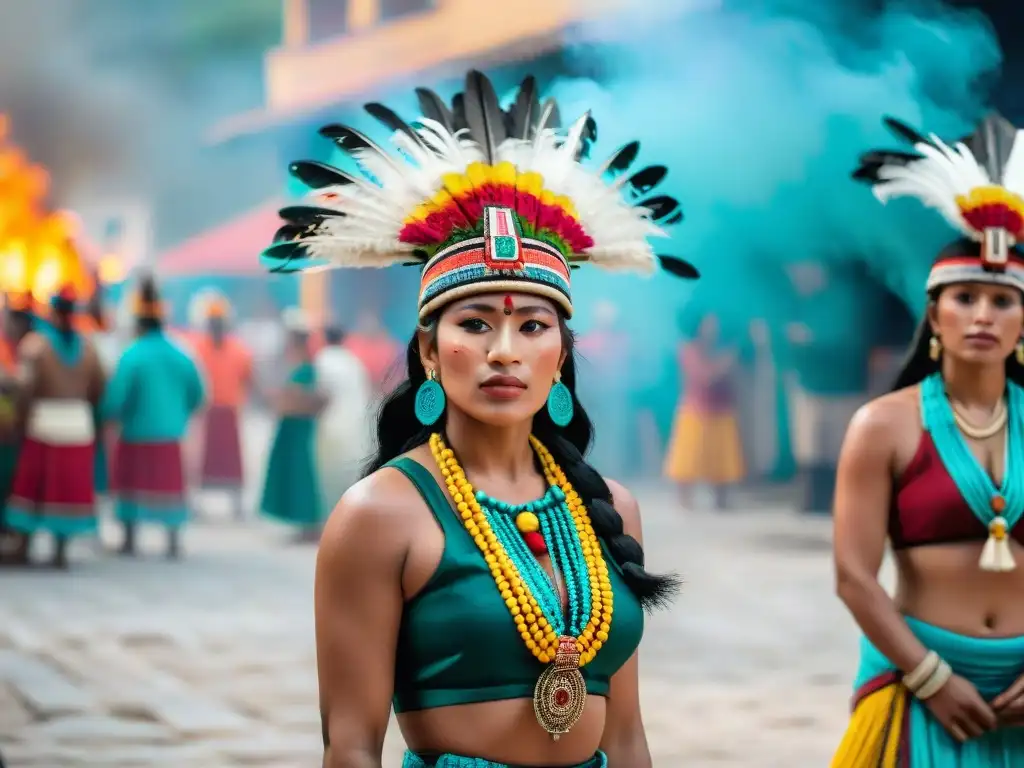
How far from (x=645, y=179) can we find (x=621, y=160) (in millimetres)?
55

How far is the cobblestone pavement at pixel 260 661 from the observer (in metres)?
5.47

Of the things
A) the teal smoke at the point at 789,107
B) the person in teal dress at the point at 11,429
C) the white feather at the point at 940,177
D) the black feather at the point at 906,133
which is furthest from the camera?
the person in teal dress at the point at 11,429

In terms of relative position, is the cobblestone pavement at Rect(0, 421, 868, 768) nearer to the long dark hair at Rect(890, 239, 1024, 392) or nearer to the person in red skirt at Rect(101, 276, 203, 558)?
the person in red skirt at Rect(101, 276, 203, 558)

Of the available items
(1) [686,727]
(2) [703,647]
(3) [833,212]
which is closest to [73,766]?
(1) [686,727]

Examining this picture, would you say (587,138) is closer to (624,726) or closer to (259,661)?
(624,726)

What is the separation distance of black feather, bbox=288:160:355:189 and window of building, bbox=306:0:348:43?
13.4 meters

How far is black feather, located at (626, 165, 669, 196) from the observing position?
2.70 meters

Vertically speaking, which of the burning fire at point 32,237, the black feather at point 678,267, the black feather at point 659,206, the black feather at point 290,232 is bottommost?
the black feather at point 678,267

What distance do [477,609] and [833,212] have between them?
932 centimetres

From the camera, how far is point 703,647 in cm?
742

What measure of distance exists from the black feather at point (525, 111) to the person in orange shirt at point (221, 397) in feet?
31.7

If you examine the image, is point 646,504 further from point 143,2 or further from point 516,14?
point 143,2

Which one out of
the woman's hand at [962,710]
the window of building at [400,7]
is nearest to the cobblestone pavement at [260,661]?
the woman's hand at [962,710]

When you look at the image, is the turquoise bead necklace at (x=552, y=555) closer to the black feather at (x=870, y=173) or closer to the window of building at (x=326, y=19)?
the black feather at (x=870, y=173)
